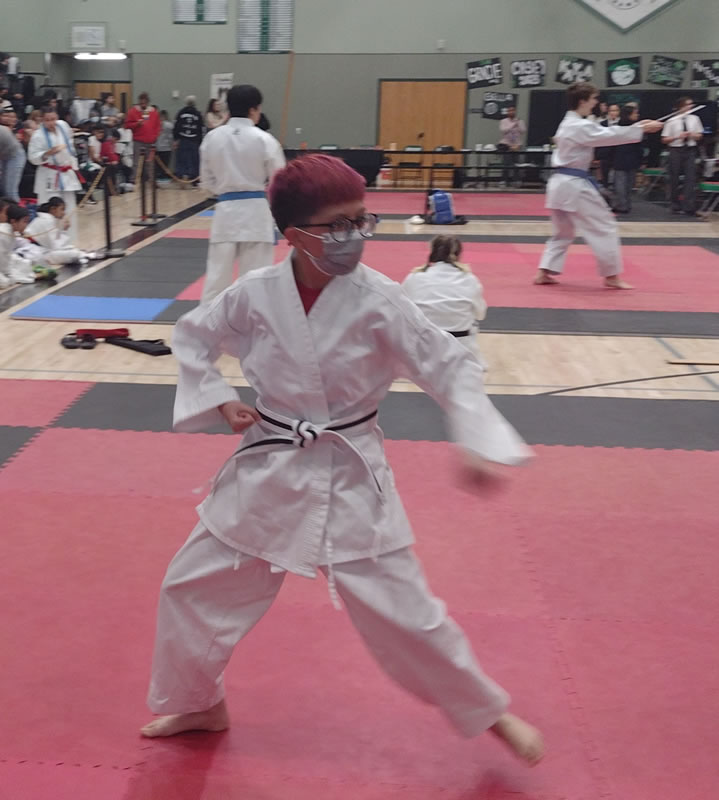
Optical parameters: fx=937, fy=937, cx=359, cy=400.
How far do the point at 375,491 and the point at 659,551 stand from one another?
5.70 feet

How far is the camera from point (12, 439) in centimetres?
439

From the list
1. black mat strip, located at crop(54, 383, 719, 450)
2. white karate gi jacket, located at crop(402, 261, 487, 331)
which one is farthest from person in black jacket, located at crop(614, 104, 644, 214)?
white karate gi jacket, located at crop(402, 261, 487, 331)

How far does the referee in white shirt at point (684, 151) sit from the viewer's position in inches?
507

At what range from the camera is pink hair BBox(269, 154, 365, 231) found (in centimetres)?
196

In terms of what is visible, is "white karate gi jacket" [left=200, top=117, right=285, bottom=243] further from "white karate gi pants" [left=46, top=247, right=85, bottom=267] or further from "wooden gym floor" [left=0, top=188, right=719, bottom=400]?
"white karate gi pants" [left=46, top=247, right=85, bottom=267]

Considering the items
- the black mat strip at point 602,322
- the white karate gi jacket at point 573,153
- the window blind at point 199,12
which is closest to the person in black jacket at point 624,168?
the white karate gi jacket at point 573,153

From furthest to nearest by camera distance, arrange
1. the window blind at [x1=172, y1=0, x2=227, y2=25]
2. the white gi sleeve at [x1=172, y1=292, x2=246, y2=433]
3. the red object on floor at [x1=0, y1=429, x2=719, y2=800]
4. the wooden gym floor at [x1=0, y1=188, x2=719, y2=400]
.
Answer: the window blind at [x1=172, y1=0, x2=227, y2=25]
the wooden gym floor at [x1=0, y1=188, x2=719, y2=400]
the red object on floor at [x1=0, y1=429, x2=719, y2=800]
the white gi sleeve at [x1=172, y1=292, x2=246, y2=433]

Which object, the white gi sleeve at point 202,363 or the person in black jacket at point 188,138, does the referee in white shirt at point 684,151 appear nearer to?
the person in black jacket at point 188,138

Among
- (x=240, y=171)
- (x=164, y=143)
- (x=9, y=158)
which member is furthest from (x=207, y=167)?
(x=164, y=143)

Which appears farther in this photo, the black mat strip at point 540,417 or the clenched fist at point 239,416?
the black mat strip at point 540,417

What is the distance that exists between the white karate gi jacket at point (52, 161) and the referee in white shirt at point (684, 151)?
774 cm

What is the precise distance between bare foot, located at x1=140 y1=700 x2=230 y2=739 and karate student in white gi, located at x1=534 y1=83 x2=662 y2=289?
6.10m

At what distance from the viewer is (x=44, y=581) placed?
3.08 m

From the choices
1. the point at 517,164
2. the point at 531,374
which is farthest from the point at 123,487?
the point at 517,164
